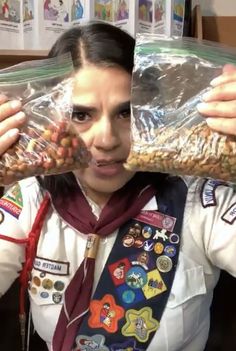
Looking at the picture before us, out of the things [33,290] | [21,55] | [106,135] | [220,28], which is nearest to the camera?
[106,135]

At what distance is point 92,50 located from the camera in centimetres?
77

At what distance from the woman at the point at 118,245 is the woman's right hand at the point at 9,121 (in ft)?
0.34

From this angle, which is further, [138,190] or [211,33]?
[211,33]

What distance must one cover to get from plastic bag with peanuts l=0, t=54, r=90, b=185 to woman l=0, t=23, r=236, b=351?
57 mm

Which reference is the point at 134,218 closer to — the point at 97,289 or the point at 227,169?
the point at 97,289

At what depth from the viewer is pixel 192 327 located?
31.7 inches

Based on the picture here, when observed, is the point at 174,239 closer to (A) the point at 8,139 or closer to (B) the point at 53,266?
(B) the point at 53,266

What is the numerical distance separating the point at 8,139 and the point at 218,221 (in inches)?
12.5

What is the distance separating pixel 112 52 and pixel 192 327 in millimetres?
418

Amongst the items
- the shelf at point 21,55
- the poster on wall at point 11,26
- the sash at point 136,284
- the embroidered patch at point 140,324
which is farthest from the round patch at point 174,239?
the poster on wall at point 11,26

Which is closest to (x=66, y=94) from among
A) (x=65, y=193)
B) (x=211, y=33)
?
(x=65, y=193)

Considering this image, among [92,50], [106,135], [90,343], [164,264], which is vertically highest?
[92,50]

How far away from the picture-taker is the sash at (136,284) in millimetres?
778

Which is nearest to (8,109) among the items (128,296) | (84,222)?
(84,222)
